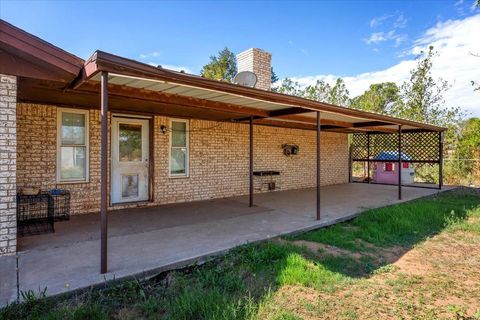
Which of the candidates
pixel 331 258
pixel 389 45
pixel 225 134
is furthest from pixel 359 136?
pixel 331 258

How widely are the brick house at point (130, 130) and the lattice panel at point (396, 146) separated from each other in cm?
140

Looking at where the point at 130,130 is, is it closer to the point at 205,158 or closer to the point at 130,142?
the point at 130,142

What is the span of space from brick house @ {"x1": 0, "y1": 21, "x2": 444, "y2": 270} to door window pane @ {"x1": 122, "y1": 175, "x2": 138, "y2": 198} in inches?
0.9

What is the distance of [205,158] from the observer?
7.94 m

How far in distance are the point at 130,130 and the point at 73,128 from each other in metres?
1.19

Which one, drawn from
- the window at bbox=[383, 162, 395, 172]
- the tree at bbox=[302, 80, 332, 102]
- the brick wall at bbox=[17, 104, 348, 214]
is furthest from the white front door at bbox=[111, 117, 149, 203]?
the tree at bbox=[302, 80, 332, 102]

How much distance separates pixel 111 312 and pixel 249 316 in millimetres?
1248

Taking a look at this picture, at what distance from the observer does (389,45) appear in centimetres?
1582

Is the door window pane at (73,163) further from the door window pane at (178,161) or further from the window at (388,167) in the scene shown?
the window at (388,167)

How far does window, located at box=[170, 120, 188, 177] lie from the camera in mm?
7348

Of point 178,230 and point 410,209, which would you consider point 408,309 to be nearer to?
point 178,230

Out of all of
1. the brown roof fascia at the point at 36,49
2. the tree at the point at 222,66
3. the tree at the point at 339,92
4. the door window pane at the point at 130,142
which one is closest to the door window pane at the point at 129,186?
the door window pane at the point at 130,142

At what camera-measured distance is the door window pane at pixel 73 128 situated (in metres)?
5.84

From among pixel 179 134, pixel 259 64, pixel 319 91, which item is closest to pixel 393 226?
pixel 179 134
